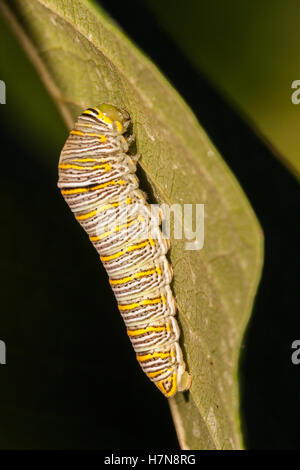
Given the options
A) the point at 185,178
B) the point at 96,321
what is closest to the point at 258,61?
the point at 185,178

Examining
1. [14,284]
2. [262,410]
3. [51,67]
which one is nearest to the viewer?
[262,410]

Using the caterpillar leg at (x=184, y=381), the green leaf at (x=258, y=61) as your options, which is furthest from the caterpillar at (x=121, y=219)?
the green leaf at (x=258, y=61)

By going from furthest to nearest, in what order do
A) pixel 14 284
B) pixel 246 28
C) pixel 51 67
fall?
pixel 14 284, pixel 51 67, pixel 246 28

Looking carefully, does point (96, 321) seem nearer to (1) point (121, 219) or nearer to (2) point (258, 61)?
(1) point (121, 219)

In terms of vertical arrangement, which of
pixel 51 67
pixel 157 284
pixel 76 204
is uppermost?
pixel 51 67
